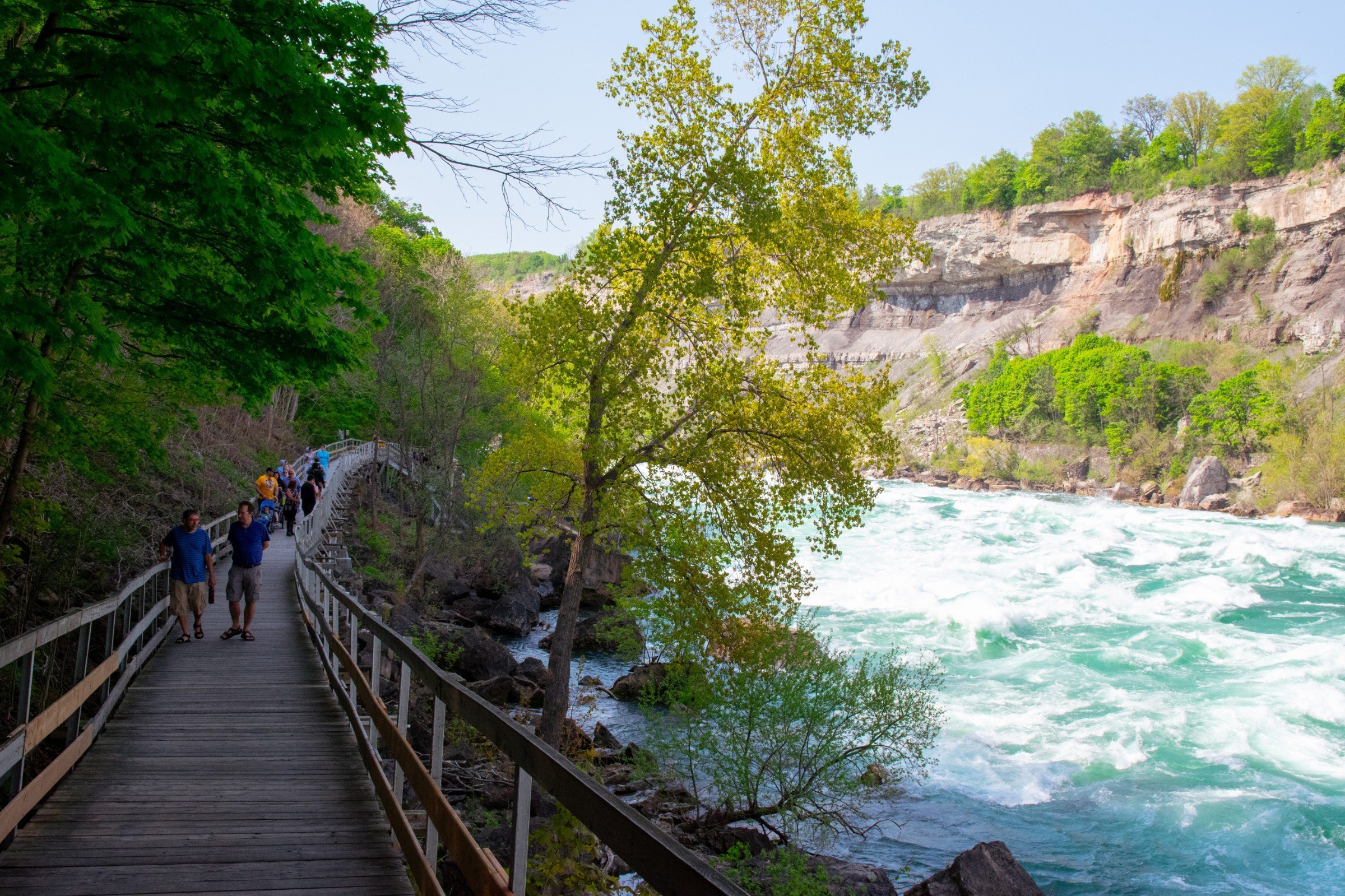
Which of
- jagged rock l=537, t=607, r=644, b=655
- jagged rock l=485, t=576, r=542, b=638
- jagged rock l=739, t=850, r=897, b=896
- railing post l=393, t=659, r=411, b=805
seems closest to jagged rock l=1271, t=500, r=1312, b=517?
jagged rock l=537, t=607, r=644, b=655

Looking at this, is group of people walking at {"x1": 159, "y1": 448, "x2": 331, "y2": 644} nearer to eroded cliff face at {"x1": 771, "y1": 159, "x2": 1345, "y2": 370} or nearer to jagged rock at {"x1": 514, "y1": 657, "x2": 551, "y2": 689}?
jagged rock at {"x1": 514, "y1": 657, "x2": 551, "y2": 689}

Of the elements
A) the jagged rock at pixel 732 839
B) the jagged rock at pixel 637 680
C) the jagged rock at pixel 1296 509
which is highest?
the jagged rock at pixel 1296 509

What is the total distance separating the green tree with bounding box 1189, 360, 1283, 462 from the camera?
66.3m

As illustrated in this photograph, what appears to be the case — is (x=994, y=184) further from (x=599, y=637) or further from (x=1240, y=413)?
(x=599, y=637)

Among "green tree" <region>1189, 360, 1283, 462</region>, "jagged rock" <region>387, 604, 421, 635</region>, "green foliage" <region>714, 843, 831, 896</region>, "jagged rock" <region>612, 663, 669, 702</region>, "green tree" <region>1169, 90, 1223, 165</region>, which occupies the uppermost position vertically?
"green tree" <region>1169, 90, 1223, 165</region>

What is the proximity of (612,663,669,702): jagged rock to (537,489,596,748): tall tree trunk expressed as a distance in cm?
437

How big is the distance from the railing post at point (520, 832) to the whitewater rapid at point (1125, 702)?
1254cm

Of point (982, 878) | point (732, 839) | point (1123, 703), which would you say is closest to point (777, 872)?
point (732, 839)

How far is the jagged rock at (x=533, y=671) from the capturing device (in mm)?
20125

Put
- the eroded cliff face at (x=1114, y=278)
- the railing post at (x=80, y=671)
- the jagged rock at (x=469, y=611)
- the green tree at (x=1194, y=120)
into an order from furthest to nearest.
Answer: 1. the green tree at (x=1194, y=120)
2. the eroded cliff face at (x=1114, y=278)
3. the jagged rock at (x=469, y=611)
4. the railing post at (x=80, y=671)

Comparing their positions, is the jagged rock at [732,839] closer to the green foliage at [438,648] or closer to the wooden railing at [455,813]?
the green foliage at [438,648]

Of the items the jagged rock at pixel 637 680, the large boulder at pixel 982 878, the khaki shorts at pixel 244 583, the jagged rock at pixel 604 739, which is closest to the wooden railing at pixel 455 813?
the khaki shorts at pixel 244 583

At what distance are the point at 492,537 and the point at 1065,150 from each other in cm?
12169

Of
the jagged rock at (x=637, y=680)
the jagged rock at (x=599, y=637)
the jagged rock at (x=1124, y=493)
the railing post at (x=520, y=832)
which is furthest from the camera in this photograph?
the jagged rock at (x=1124, y=493)
